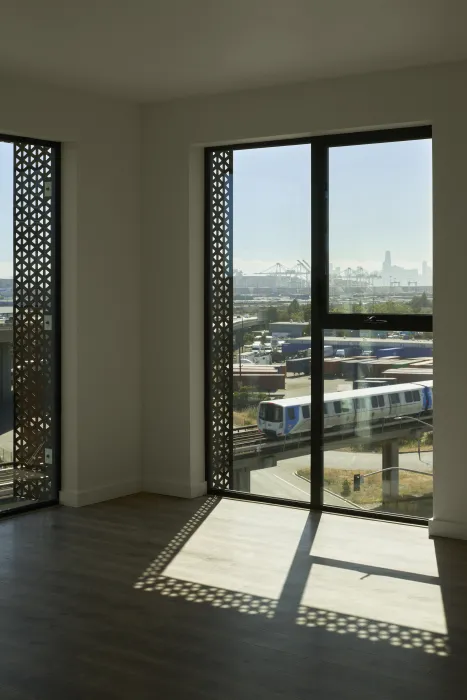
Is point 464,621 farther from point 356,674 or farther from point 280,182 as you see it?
point 280,182

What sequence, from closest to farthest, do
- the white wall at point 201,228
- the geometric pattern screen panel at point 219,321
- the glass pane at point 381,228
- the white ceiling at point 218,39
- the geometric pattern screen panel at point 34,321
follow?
the white ceiling at point 218,39 → the white wall at point 201,228 → the glass pane at point 381,228 → the geometric pattern screen panel at point 34,321 → the geometric pattern screen panel at point 219,321

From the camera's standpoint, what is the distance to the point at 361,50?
16.8 feet

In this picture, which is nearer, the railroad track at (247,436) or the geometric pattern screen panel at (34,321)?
the geometric pattern screen panel at (34,321)

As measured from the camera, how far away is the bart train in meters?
5.83

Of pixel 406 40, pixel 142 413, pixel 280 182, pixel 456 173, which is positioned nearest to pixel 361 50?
pixel 406 40

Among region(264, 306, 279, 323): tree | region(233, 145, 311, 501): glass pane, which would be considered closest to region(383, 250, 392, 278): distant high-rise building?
region(233, 145, 311, 501): glass pane

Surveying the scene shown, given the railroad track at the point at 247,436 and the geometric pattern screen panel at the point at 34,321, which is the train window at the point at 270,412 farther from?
the geometric pattern screen panel at the point at 34,321

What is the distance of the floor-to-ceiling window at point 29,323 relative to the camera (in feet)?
19.8

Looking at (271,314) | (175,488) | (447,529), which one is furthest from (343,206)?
(175,488)

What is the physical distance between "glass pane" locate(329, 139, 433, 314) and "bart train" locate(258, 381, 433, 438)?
54 cm

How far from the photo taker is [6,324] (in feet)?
19.9

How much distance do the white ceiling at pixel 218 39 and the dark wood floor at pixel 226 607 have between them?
9.47 feet

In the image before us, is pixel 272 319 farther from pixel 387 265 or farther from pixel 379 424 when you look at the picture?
pixel 379 424

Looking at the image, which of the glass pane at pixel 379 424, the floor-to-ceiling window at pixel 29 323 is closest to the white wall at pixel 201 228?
the glass pane at pixel 379 424
